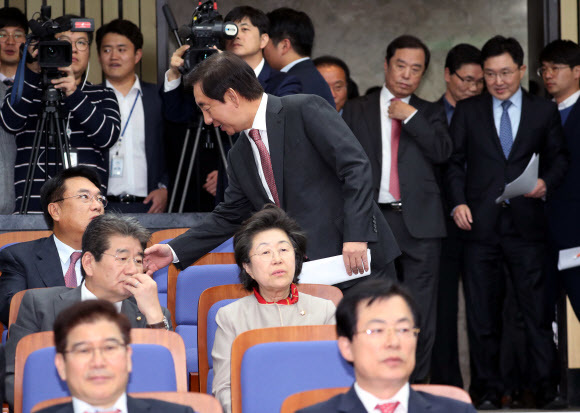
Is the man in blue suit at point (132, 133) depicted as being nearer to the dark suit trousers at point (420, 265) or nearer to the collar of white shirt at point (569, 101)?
the dark suit trousers at point (420, 265)

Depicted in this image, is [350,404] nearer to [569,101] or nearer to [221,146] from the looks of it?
[221,146]

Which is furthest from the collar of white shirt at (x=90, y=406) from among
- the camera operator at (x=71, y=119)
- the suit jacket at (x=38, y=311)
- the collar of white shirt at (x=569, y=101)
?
the collar of white shirt at (x=569, y=101)

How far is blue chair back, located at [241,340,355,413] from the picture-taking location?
2244 mm

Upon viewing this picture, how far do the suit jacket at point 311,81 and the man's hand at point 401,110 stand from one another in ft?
1.07

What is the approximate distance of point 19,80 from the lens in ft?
13.9

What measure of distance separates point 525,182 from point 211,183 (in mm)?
1704

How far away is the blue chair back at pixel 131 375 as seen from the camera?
2.19 meters

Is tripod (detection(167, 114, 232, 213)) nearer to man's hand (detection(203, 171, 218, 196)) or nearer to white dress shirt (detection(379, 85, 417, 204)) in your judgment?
man's hand (detection(203, 171, 218, 196))

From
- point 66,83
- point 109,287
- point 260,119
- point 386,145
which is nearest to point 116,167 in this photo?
point 66,83

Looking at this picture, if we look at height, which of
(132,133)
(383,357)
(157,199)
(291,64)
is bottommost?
(383,357)

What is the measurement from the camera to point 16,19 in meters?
5.04

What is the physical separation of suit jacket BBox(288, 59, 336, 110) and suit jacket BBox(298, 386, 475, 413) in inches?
94.8

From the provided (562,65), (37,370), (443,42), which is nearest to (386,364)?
(37,370)

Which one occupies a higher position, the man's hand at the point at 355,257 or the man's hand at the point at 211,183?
the man's hand at the point at 211,183
